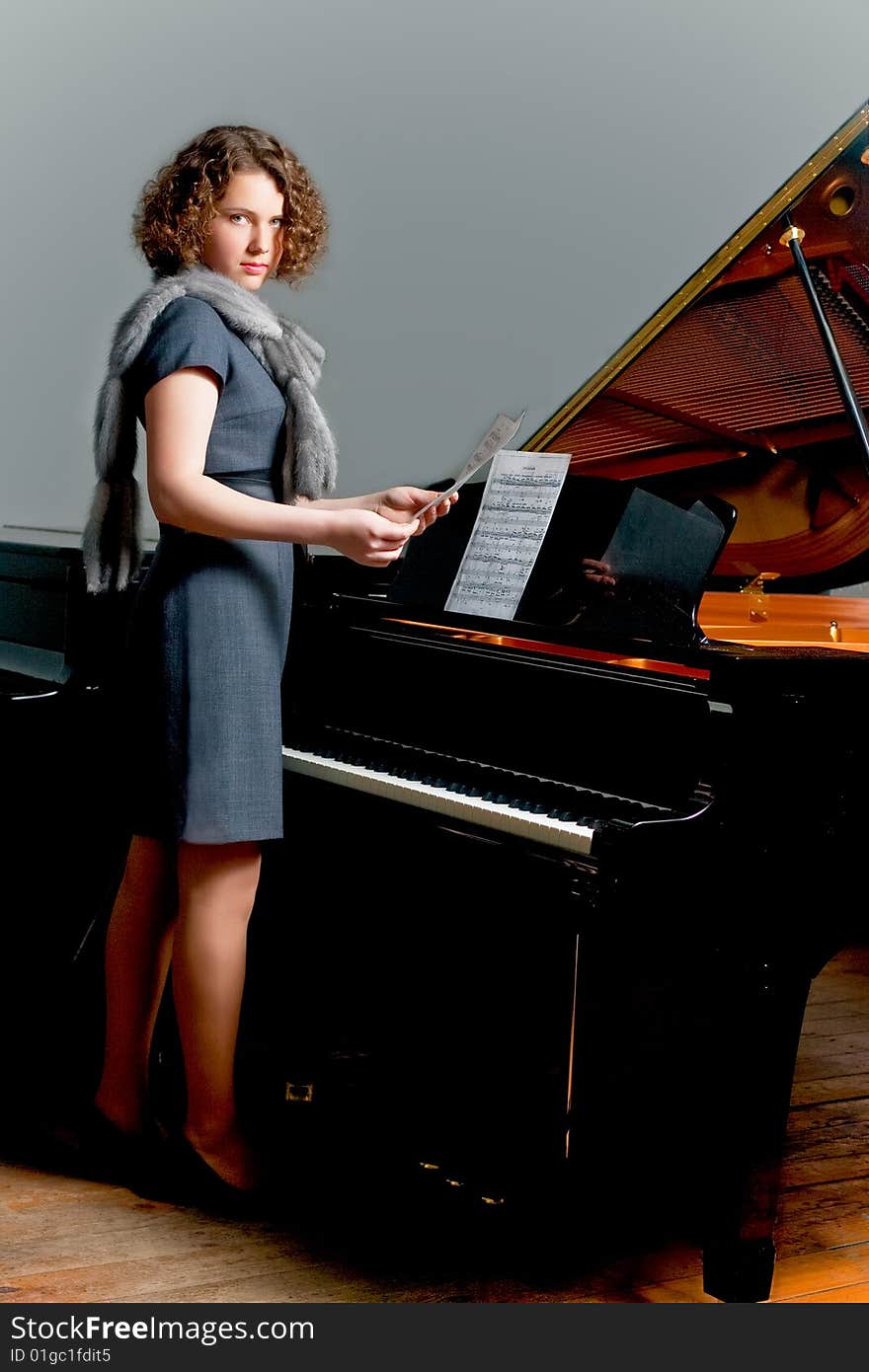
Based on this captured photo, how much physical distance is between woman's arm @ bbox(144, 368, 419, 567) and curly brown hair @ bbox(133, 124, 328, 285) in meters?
0.23

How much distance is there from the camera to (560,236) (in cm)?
486

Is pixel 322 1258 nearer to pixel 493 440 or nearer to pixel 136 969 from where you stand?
pixel 136 969

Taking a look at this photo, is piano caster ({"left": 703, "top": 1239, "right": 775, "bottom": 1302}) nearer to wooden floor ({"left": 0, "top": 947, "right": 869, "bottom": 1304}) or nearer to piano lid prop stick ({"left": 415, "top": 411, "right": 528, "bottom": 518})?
wooden floor ({"left": 0, "top": 947, "right": 869, "bottom": 1304})

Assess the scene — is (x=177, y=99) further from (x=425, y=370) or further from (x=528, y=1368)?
(x=528, y=1368)

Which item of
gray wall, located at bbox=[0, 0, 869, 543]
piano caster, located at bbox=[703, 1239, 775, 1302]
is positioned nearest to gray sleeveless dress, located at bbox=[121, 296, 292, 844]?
piano caster, located at bbox=[703, 1239, 775, 1302]

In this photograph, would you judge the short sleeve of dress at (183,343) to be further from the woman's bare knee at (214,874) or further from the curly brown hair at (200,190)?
the woman's bare knee at (214,874)

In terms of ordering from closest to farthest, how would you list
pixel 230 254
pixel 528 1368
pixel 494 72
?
1. pixel 528 1368
2. pixel 230 254
3. pixel 494 72

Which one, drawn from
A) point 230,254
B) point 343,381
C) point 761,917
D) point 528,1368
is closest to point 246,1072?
point 528,1368

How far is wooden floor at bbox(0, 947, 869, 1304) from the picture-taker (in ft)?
6.79

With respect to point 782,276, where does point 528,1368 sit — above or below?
below

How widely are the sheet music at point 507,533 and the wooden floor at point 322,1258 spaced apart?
3.29 feet

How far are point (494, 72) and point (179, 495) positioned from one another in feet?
10.8

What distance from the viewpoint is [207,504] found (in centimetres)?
201

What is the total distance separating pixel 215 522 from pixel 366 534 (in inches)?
8.6
